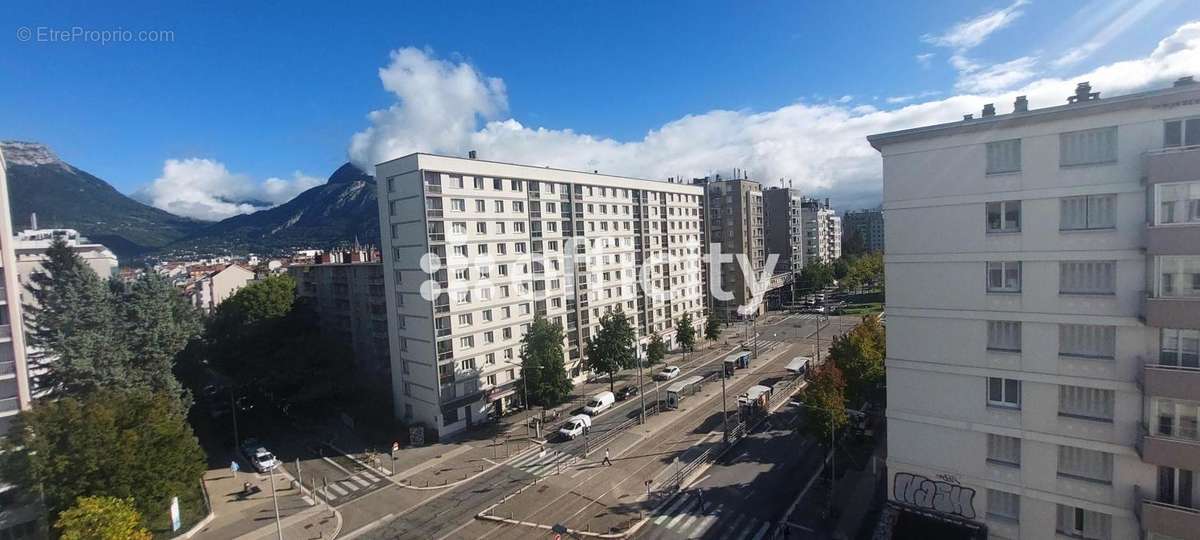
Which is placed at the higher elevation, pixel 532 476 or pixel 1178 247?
pixel 1178 247

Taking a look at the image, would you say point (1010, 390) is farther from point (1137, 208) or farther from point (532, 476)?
point (532, 476)

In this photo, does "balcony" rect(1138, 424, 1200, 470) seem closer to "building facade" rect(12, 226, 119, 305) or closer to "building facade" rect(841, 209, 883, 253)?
"building facade" rect(12, 226, 119, 305)

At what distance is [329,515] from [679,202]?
50.5 m

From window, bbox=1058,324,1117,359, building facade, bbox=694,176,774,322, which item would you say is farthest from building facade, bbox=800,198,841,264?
window, bbox=1058,324,1117,359

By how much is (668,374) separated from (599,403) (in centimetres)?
1106

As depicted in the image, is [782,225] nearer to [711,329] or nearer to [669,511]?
[711,329]

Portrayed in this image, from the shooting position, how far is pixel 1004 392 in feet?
56.2

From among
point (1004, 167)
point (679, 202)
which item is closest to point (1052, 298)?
point (1004, 167)

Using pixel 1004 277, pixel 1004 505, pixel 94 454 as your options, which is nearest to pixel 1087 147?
pixel 1004 277

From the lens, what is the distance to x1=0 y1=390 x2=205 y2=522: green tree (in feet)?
69.2

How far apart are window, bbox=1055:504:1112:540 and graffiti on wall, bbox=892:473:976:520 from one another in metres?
2.39

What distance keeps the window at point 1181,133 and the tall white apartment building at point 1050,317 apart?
1.4 inches

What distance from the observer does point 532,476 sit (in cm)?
3069

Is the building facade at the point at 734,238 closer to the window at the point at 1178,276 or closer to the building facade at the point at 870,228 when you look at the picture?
the window at the point at 1178,276
